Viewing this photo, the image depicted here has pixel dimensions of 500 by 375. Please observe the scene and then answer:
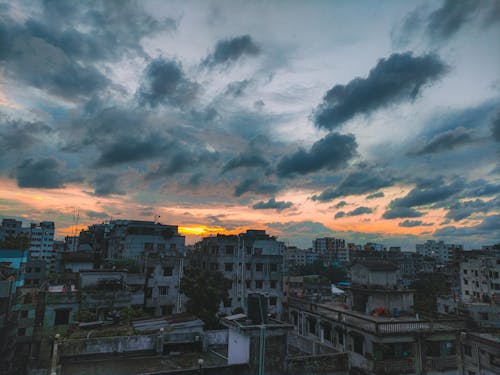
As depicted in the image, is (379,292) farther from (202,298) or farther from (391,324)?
(202,298)

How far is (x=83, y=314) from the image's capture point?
3066 cm

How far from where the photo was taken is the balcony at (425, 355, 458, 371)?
33.2 metres

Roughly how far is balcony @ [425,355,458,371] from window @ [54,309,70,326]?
37.7 meters

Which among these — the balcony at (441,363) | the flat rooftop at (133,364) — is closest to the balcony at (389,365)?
the balcony at (441,363)

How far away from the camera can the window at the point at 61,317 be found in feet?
116

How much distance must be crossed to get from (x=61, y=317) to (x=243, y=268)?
2822 cm

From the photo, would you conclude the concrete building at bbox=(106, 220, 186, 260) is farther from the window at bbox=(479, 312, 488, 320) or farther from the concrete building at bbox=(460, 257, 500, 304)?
the concrete building at bbox=(460, 257, 500, 304)

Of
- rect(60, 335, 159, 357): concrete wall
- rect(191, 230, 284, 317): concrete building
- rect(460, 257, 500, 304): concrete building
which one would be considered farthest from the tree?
rect(460, 257, 500, 304): concrete building

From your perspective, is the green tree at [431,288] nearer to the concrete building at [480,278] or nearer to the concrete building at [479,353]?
the concrete building at [480,278]

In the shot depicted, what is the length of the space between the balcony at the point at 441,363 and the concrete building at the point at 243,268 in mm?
25424

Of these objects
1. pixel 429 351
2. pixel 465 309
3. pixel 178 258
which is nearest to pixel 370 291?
pixel 429 351

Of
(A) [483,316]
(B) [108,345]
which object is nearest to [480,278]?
(A) [483,316]

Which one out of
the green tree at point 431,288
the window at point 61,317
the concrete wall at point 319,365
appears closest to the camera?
the concrete wall at point 319,365

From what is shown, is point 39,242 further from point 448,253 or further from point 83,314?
point 448,253
